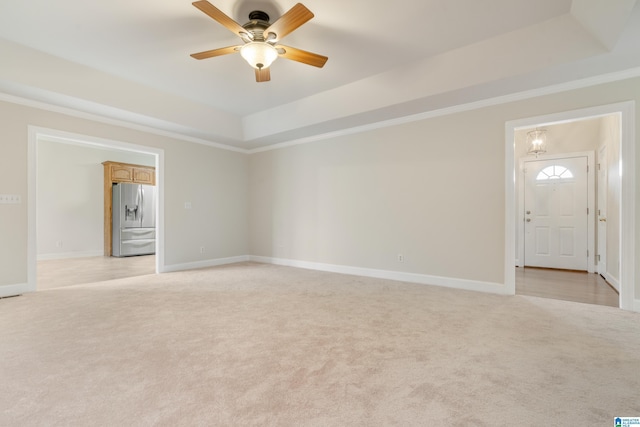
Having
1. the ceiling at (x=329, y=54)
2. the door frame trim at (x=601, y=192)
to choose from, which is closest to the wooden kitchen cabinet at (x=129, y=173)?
the ceiling at (x=329, y=54)

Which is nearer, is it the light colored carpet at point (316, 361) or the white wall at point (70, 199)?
the light colored carpet at point (316, 361)

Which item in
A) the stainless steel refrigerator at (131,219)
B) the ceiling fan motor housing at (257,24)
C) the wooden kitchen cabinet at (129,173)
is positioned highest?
the ceiling fan motor housing at (257,24)

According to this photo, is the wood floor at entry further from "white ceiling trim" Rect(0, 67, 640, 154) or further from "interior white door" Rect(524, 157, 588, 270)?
"white ceiling trim" Rect(0, 67, 640, 154)

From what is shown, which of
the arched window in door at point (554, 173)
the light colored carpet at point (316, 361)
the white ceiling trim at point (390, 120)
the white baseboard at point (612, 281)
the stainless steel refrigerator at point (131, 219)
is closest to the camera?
the light colored carpet at point (316, 361)

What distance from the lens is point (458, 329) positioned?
2719 mm

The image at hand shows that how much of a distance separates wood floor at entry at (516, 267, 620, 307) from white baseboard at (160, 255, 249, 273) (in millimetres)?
5205

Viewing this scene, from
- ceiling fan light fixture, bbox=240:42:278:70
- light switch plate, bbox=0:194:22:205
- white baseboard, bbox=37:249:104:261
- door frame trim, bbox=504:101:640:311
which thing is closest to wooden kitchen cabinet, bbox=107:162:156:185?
white baseboard, bbox=37:249:104:261

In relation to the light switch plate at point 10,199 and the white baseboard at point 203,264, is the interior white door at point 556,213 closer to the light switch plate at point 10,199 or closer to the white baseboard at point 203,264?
the white baseboard at point 203,264

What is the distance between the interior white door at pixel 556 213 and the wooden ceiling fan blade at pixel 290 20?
575 cm

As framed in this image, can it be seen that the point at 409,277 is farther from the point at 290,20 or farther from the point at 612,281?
the point at 290,20

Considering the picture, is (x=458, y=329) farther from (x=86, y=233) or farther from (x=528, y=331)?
(x=86, y=233)

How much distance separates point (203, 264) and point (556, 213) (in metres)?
7.00

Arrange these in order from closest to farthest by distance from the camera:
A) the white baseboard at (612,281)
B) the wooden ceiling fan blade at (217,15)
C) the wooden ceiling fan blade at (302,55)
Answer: the wooden ceiling fan blade at (217,15) → the wooden ceiling fan blade at (302,55) → the white baseboard at (612,281)

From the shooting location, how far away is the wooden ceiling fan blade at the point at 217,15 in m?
2.28
